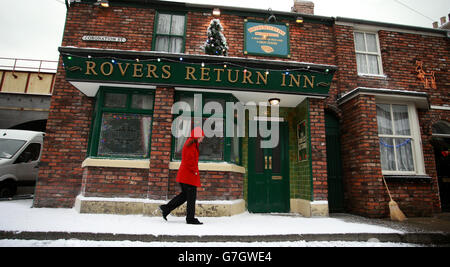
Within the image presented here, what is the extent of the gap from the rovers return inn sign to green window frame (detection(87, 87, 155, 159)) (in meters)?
0.47

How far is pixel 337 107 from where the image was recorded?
23.6 feet

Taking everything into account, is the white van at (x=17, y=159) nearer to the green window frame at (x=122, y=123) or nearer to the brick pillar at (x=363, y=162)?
the green window frame at (x=122, y=123)

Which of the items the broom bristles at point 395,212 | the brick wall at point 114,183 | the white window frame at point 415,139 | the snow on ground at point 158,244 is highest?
the white window frame at point 415,139

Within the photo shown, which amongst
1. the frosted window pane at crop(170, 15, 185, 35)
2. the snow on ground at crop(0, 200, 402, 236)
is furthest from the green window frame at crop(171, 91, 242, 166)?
the frosted window pane at crop(170, 15, 185, 35)

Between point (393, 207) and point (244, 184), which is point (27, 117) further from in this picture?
point (393, 207)

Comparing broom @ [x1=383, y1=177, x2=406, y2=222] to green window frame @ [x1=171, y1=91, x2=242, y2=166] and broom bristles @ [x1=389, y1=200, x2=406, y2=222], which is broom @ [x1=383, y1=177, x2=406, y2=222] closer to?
broom bristles @ [x1=389, y1=200, x2=406, y2=222]

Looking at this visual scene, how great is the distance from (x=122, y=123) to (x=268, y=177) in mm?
4430

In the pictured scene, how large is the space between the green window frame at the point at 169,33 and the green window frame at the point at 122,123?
1.75 m

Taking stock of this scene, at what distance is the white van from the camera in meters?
7.56

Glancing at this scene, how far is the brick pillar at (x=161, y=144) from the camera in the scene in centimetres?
548

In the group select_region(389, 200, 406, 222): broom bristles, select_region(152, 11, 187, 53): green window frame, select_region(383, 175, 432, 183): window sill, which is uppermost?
select_region(152, 11, 187, 53): green window frame

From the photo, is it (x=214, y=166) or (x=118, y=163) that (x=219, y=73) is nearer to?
Result: (x=214, y=166)

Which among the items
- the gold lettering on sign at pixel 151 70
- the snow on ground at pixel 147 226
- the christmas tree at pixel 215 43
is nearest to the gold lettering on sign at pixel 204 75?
the christmas tree at pixel 215 43

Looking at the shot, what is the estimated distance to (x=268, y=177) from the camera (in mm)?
7016
